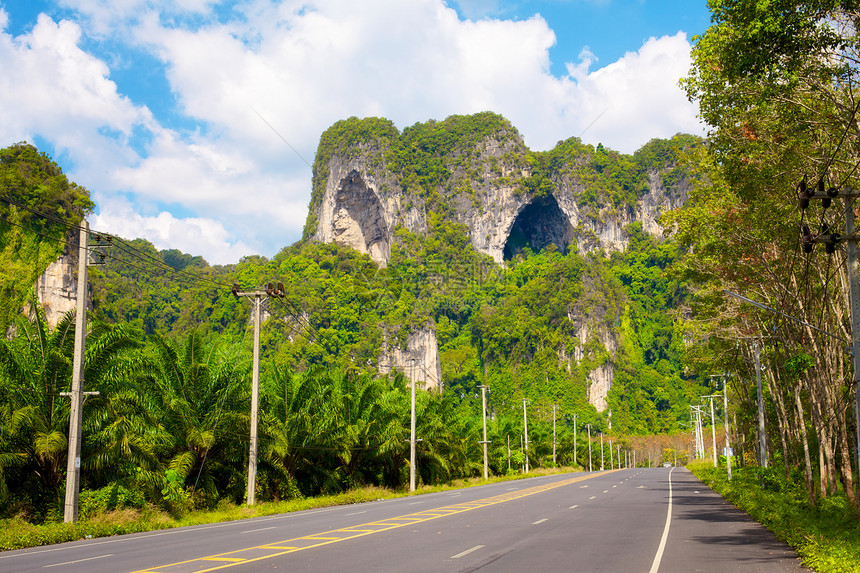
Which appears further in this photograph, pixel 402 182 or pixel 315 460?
pixel 402 182

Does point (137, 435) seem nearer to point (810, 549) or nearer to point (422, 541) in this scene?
point (422, 541)

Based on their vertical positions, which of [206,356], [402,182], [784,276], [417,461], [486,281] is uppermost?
[402,182]

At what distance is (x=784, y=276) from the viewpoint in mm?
23422

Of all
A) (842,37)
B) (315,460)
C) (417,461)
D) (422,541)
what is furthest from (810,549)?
(417,461)

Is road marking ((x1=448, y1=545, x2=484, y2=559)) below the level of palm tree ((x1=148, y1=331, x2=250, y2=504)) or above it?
below

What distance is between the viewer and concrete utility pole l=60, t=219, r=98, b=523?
62.4 feet

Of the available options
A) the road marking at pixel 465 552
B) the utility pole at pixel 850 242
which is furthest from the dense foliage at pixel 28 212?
the utility pole at pixel 850 242

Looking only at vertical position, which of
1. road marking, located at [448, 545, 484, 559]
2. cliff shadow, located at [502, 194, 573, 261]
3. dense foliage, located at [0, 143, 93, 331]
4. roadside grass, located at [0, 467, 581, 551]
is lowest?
roadside grass, located at [0, 467, 581, 551]

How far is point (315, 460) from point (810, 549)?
84.8 ft

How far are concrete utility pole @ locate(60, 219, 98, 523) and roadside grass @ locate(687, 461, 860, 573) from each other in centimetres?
1637

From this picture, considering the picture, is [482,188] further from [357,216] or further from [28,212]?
[28,212]

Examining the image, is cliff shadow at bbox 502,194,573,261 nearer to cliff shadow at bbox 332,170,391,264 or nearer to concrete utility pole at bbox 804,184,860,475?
cliff shadow at bbox 332,170,391,264

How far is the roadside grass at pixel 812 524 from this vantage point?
11.5 m

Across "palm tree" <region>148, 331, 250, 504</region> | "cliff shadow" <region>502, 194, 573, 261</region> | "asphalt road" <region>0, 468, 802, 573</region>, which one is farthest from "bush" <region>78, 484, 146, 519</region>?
"cliff shadow" <region>502, 194, 573, 261</region>
